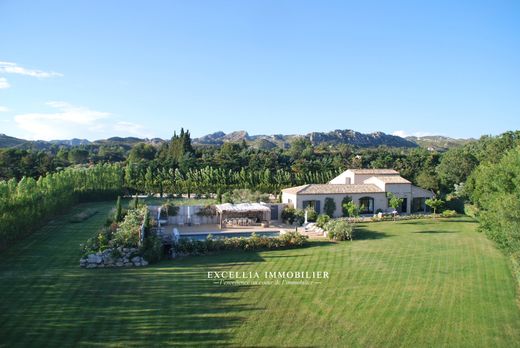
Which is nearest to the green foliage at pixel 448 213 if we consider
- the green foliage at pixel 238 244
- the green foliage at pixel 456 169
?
the green foliage at pixel 456 169

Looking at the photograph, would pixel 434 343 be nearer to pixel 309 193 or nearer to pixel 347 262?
pixel 347 262

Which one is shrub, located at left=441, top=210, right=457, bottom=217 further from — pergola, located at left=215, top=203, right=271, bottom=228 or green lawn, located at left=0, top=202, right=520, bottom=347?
pergola, located at left=215, top=203, right=271, bottom=228

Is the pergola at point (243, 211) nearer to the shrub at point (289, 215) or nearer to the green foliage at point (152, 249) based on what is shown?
the shrub at point (289, 215)

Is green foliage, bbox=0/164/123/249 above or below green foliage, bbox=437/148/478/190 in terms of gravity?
below

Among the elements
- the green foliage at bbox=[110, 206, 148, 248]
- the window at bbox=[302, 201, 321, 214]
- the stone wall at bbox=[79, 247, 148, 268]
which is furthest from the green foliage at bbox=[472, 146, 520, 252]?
the green foliage at bbox=[110, 206, 148, 248]

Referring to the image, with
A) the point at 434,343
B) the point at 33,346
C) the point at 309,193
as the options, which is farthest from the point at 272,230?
the point at 33,346

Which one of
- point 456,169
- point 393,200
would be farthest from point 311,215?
point 456,169

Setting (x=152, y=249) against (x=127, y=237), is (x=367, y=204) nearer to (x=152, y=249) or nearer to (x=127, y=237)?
(x=152, y=249)
